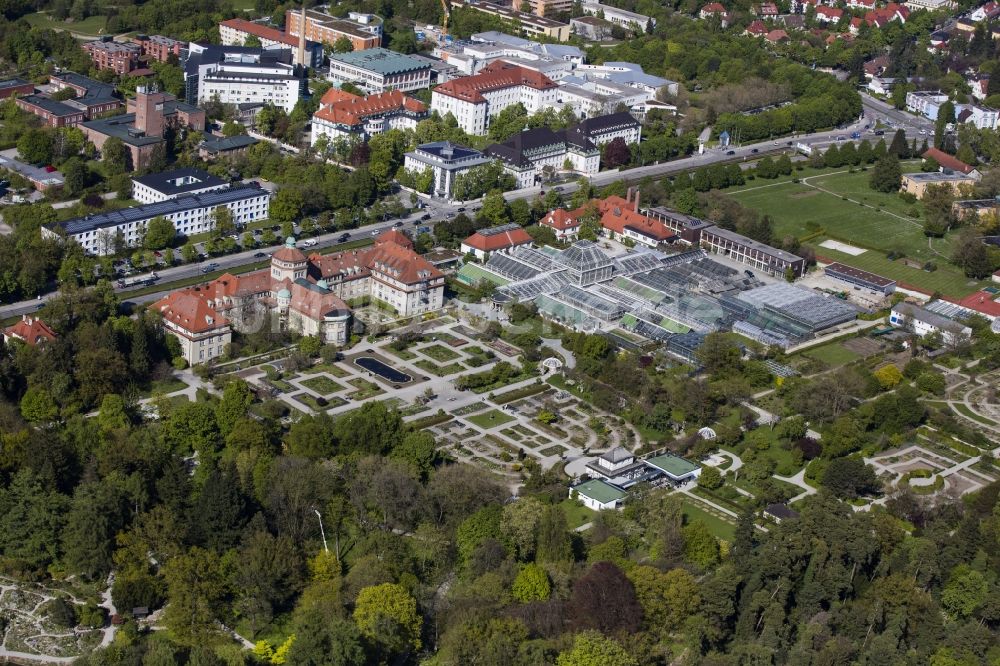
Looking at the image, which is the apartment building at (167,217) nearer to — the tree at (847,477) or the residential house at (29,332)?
the residential house at (29,332)

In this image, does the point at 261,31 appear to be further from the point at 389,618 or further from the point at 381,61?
the point at 389,618

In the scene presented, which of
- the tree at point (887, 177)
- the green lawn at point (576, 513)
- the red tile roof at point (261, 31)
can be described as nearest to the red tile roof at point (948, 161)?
the tree at point (887, 177)

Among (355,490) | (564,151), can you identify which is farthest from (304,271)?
(564,151)

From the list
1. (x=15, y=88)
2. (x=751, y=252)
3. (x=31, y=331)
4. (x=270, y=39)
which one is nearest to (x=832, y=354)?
(x=751, y=252)

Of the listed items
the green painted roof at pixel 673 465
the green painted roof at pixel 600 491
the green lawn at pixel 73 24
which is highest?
the green painted roof at pixel 673 465

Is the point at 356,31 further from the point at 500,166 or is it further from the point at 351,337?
the point at 351,337

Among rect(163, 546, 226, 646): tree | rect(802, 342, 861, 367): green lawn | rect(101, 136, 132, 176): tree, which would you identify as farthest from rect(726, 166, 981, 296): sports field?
rect(163, 546, 226, 646): tree

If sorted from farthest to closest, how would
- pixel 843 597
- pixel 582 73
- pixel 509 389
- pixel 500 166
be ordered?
pixel 582 73 → pixel 500 166 → pixel 509 389 → pixel 843 597
